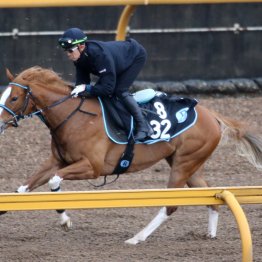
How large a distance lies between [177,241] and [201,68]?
214 inches

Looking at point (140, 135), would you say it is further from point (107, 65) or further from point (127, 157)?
point (107, 65)

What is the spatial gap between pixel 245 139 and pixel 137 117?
44.0 inches

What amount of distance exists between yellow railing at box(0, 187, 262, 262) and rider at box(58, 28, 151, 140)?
2.14 meters

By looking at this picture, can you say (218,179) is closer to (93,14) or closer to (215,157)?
(215,157)

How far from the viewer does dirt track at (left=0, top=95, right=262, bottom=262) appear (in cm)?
710

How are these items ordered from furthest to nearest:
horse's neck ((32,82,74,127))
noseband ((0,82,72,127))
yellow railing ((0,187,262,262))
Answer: horse's neck ((32,82,74,127))
noseband ((0,82,72,127))
yellow railing ((0,187,262,262))

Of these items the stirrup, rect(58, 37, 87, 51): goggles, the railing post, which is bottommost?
the stirrup

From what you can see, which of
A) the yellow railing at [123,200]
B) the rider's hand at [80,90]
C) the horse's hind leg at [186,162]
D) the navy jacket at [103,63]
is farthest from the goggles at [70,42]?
the yellow railing at [123,200]

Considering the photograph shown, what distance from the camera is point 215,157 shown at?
34.6 feet

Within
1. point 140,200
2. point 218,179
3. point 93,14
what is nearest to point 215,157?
point 218,179

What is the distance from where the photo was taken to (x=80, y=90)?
783 cm

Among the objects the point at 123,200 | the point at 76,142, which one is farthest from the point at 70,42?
the point at 123,200

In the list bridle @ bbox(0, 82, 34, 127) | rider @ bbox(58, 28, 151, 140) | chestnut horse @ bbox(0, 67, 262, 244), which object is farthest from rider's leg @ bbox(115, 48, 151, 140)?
bridle @ bbox(0, 82, 34, 127)

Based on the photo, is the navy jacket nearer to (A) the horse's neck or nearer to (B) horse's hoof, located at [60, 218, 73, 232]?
(A) the horse's neck
